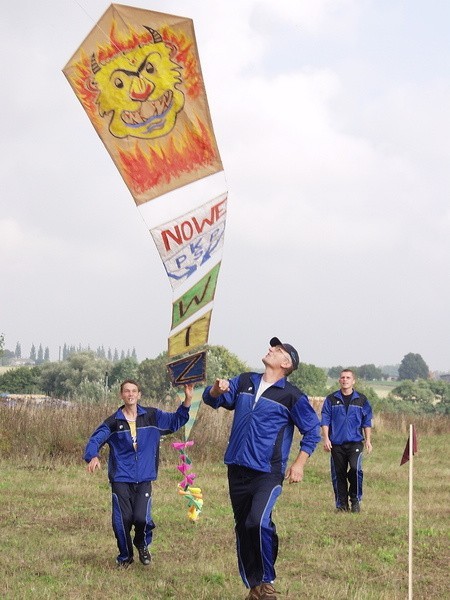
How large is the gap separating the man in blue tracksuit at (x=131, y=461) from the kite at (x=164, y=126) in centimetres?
124

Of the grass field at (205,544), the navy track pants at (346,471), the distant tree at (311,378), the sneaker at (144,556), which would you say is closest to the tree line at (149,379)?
the distant tree at (311,378)

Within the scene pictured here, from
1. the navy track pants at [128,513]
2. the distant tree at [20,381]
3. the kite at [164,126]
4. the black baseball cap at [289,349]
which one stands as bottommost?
the navy track pants at [128,513]

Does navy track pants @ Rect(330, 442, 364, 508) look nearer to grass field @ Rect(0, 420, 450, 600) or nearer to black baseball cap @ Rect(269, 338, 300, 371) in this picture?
grass field @ Rect(0, 420, 450, 600)

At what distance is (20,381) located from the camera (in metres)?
102

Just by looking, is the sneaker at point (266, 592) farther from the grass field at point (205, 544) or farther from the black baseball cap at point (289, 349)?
the black baseball cap at point (289, 349)

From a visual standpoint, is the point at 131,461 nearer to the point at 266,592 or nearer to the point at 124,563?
the point at 124,563

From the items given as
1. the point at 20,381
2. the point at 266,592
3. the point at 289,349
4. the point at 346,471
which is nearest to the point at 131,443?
the point at 289,349

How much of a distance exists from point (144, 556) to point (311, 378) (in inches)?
3626

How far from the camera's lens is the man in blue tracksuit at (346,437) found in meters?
13.1

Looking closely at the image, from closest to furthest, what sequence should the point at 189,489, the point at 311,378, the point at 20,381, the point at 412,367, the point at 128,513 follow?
the point at 189,489 < the point at 128,513 < the point at 311,378 < the point at 20,381 < the point at 412,367

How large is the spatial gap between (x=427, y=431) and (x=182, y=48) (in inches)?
1047

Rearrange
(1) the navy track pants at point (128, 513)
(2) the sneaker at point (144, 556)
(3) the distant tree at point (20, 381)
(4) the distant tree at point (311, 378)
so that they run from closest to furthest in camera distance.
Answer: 1. (1) the navy track pants at point (128, 513)
2. (2) the sneaker at point (144, 556)
3. (4) the distant tree at point (311, 378)
4. (3) the distant tree at point (20, 381)

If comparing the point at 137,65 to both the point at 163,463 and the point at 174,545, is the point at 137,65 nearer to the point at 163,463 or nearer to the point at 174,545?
the point at 174,545

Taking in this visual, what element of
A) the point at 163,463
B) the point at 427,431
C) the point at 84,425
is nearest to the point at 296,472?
the point at 163,463
